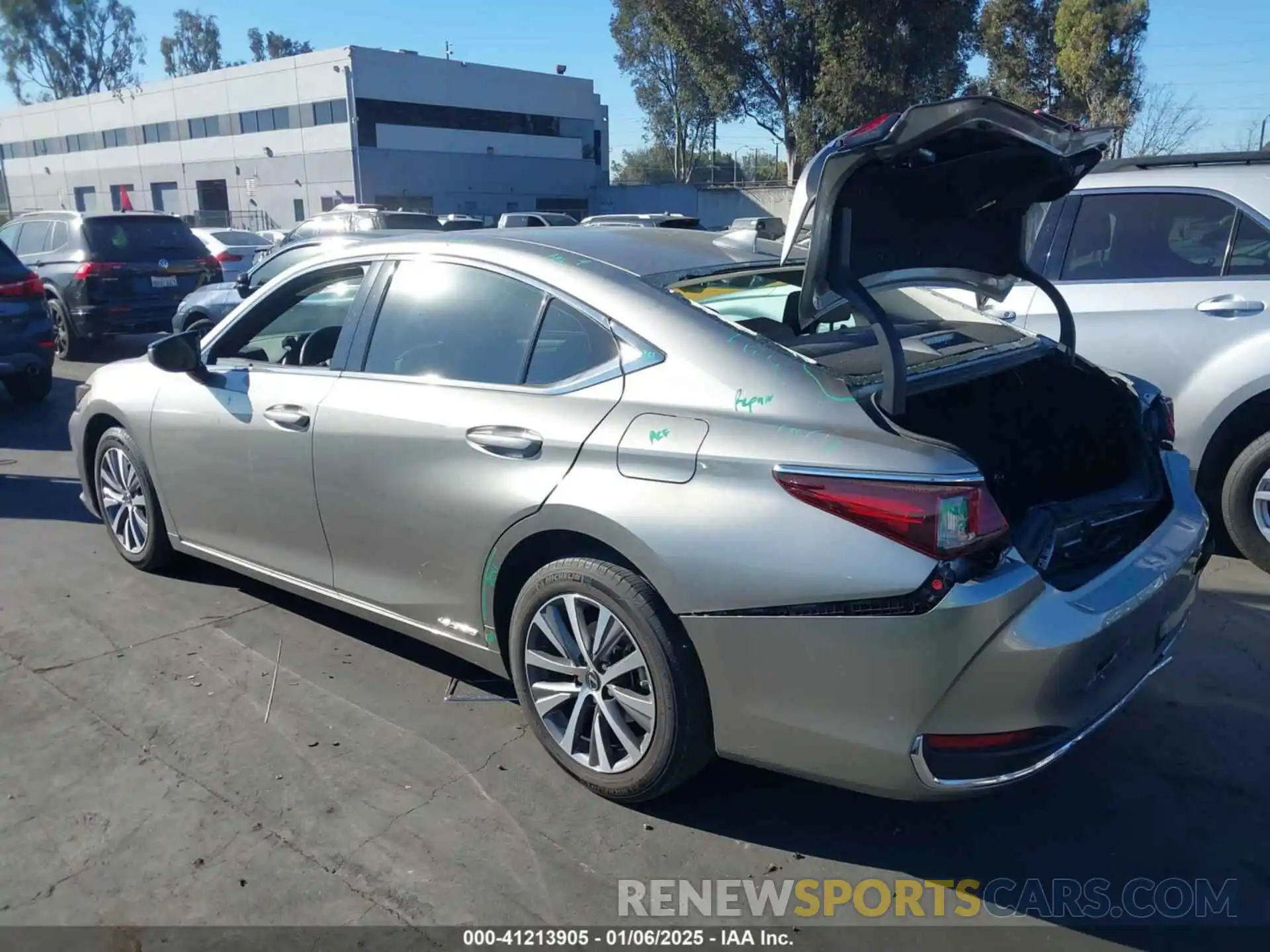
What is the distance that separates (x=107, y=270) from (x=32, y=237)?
1.69 m

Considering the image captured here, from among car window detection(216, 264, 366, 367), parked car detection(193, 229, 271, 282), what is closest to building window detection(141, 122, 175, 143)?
parked car detection(193, 229, 271, 282)

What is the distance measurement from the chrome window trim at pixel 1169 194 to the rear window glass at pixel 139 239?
36.5 ft

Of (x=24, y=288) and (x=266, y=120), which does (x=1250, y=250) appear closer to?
(x=24, y=288)

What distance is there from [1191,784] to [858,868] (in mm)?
1217

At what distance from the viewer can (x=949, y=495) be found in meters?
2.53

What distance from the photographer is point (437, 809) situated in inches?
127

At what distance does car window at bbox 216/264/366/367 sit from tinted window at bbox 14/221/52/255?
994 centimetres

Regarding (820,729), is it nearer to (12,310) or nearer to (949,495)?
(949,495)

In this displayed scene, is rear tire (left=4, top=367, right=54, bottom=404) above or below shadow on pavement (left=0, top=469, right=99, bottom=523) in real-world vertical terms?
above

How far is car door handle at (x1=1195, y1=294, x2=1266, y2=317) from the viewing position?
489 cm

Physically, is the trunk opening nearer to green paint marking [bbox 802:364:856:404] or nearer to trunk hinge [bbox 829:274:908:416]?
trunk hinge [bbox 829:274:908:416]

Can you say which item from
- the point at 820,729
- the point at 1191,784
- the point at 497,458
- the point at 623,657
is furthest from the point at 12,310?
the point at 1191,784

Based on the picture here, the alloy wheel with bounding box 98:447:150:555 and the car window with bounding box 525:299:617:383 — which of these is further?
the alloy wheel with bounding box 98:447:150:555

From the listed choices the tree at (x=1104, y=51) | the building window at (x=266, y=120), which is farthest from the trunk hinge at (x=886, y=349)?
the building window at (x=266, y=120)
